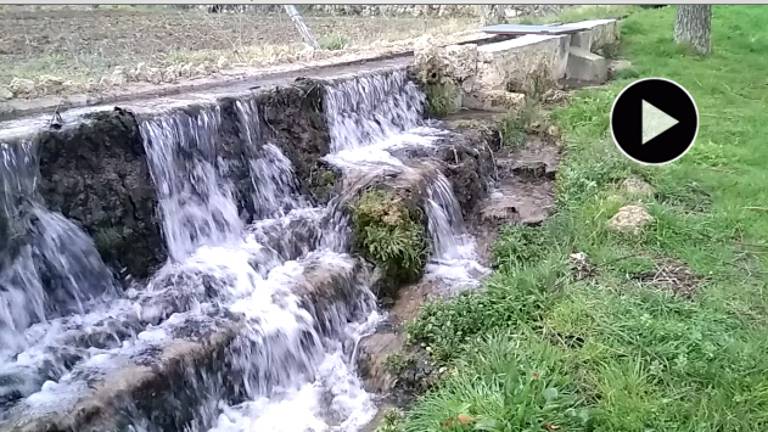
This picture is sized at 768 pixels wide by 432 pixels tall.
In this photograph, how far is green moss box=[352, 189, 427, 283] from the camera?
4.55 metres

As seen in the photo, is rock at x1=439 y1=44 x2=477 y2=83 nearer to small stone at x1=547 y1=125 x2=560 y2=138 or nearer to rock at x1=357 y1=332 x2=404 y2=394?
small stone at x1=547 y1=125 x2=560 y2=138

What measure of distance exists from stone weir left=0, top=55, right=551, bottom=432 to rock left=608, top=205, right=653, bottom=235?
96 centimetres

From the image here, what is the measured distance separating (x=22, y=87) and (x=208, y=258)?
1.92 m

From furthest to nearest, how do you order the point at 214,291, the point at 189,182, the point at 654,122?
the point at 189,182
the point at 214,291
the point at 654,122

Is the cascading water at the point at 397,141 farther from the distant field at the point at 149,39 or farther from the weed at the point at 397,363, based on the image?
the distant field at the point at 149,39

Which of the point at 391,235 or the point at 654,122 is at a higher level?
the point at 654,122

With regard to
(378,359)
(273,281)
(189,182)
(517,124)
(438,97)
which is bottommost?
(378,359)

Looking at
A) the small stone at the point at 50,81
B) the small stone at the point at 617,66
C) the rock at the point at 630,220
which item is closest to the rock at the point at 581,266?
the rock at the point at 630,220

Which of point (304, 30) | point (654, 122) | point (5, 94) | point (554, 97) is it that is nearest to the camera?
point (654, 122)

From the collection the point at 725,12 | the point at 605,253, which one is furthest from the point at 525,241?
the point at 725,12

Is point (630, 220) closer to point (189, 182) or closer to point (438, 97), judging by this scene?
point (189, 182)

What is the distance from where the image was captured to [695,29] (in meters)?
9.06

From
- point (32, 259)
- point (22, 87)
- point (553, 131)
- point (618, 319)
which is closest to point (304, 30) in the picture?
point (553, 131)

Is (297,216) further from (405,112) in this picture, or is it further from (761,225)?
(761,225)
